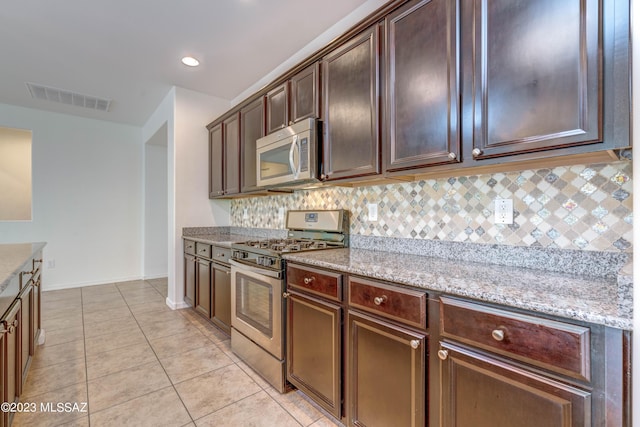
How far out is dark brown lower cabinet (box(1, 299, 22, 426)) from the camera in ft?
4.50

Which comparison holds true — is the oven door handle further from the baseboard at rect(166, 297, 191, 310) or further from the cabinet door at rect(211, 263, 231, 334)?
the baseboard at rect(166, 297, 191, 310)

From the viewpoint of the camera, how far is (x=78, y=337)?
9.23ft

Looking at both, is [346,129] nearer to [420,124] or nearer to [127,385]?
[420,124]

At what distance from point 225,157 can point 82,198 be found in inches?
117

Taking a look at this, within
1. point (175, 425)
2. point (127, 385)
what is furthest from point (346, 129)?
point (127, 385)

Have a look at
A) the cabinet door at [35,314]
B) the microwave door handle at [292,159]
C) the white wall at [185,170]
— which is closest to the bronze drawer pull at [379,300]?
the microwave door handle at [292,159]

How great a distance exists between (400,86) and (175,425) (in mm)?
2197

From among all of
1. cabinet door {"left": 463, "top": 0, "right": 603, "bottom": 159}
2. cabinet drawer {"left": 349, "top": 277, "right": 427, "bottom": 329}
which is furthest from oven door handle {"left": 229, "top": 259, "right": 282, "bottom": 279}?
cabinet door {"left": 463, "top": 0, "right": 603, "bottom": 159}

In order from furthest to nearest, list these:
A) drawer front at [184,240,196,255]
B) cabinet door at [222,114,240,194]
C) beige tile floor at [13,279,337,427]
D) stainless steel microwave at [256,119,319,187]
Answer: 1. drawer front at [184,240,196,255]
2. cabinet door at [222,114,240,194]
3. stainless steel microwave at [256,119,319,187]
4. beige tile floor at [13,279,337,427]

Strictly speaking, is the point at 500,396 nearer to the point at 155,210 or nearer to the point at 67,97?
the point at 67,97

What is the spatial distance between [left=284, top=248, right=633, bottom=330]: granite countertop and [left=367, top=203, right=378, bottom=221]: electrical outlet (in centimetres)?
43

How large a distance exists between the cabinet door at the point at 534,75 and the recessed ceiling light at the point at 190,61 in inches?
102

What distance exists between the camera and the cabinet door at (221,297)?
2.71m

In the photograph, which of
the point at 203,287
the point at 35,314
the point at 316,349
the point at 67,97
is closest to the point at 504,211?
the point at 316,349
